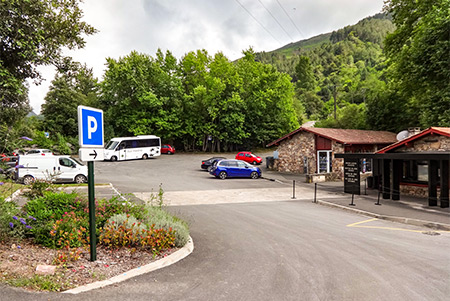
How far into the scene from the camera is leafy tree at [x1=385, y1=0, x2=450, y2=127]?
21.1m

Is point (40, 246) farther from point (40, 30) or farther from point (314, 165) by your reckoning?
point (314, 165)

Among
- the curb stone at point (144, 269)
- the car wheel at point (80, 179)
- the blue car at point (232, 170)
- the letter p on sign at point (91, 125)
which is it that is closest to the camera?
the curb stone at point (144, 269)

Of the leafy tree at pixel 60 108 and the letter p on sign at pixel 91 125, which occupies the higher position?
the leafy tree at pixel 60 108

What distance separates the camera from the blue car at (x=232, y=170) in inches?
969

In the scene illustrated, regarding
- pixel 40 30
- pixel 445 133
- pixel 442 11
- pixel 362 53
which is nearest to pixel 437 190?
pixel 445 133

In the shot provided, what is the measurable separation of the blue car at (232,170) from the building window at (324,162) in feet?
18.2

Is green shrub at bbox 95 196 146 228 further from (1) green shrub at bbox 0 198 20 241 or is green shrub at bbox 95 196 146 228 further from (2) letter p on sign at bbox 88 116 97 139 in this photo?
(2) letter p on sign at bbox 88 116 97 139

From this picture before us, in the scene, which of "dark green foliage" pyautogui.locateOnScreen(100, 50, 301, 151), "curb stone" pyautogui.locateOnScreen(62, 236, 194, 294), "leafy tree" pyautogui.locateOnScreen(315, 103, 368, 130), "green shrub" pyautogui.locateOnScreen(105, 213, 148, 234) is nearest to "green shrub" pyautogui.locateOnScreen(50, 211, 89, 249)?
A: "green shrub" pyautogui.locateOnScreen(105, 213, 148, 234)

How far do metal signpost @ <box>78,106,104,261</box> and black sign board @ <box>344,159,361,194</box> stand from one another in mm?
15661

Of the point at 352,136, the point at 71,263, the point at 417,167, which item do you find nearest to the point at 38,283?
the point at 71,263

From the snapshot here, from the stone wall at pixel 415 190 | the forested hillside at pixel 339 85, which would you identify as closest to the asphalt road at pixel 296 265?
the stone wall at pixel 415 190

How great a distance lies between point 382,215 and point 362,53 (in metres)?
170

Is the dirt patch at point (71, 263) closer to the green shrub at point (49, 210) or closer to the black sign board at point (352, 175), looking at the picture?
the green shrub at point (49, 210)

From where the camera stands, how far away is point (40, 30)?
11.1 m
